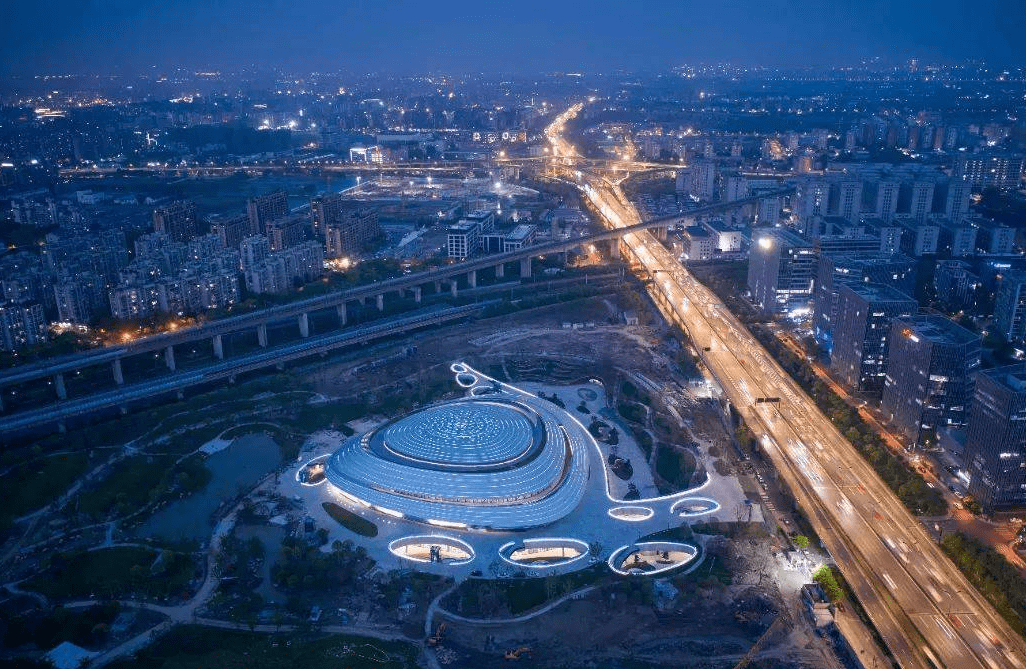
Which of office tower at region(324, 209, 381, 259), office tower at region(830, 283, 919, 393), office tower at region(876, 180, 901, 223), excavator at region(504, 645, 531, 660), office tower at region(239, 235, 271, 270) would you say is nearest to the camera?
excavator at region(504, 645, 531, 660)

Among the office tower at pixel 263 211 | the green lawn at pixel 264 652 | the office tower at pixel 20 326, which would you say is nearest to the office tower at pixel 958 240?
the office tower at pixel 263 211

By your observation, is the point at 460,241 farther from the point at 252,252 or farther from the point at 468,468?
the point at 468,468

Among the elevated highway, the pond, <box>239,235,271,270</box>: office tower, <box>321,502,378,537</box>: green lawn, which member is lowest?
the pond

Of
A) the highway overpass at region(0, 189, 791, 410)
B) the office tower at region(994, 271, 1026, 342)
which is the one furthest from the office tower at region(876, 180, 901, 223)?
the office tower at region(994, 271, 1026, 342)

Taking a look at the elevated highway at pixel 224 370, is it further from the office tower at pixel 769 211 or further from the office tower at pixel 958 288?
the office tower at pixel 769 211

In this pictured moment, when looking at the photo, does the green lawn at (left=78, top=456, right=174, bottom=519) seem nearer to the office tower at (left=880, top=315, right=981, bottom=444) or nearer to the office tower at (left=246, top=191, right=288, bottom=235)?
the office tower at (left=880, top=315, right=981, bottom=444)

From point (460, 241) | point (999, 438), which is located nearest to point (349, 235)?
point (460, 241)
